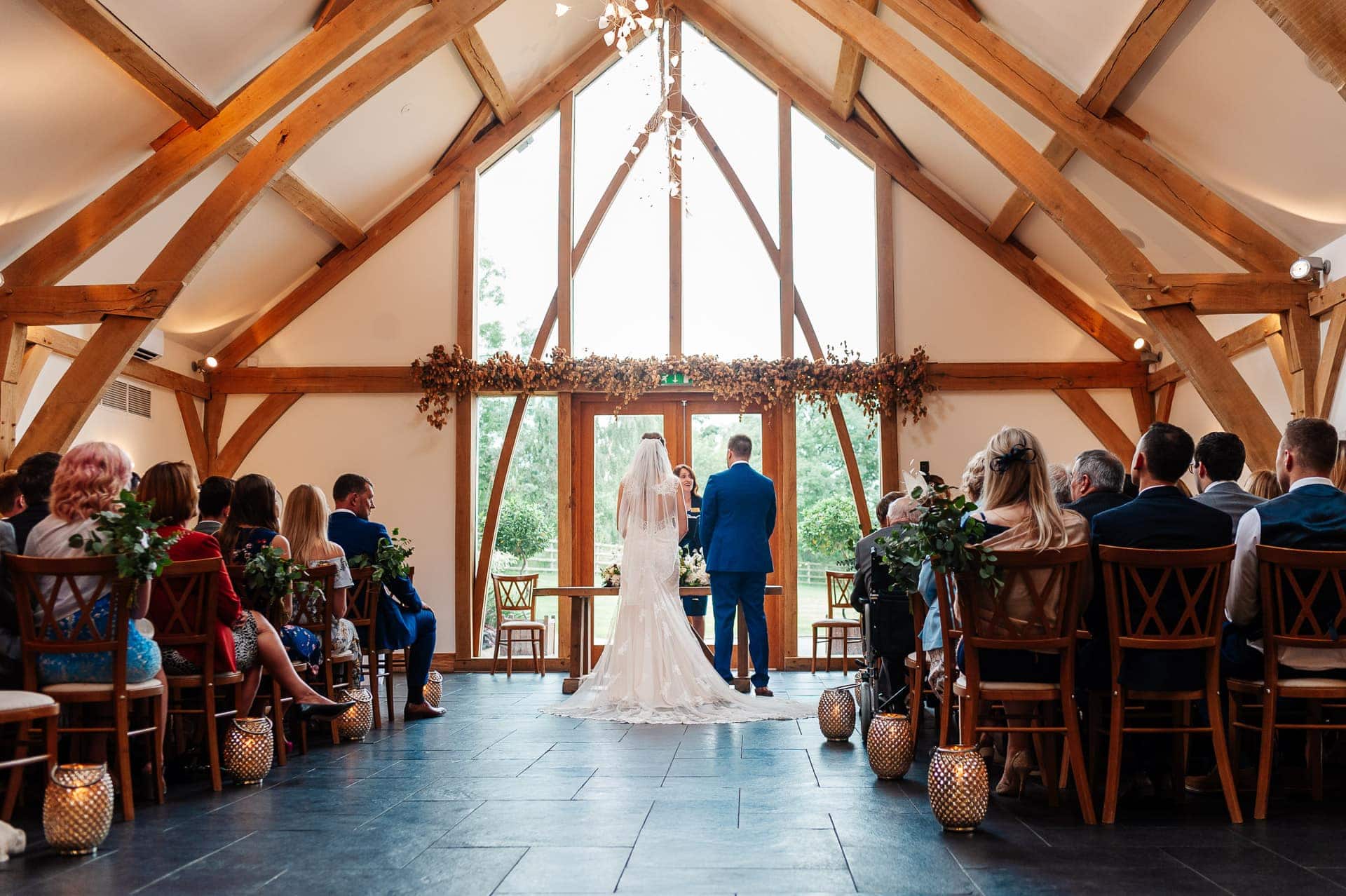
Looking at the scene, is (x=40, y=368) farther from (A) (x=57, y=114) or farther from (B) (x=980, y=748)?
(B) (x=980, y=748)

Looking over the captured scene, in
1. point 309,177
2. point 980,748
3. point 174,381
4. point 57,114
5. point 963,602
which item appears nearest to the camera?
point 963,602

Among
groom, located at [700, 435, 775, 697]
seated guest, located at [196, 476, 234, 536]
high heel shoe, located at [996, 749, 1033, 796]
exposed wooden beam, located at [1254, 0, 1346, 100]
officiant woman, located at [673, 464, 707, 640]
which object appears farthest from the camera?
officiant woman, located at [673, 464, 707, 640]

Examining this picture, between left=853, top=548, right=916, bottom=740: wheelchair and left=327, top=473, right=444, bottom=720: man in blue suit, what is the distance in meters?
Answer: 2.45

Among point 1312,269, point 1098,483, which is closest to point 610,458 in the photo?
point 1312,269

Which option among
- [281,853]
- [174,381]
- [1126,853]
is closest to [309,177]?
[174,381]

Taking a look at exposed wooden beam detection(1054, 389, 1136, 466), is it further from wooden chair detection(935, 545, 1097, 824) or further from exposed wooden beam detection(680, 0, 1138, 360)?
wooden chair detection(935, 545, 1097, 824)

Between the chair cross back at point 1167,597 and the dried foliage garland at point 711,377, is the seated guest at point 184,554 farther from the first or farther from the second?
the dried foliage garland at point 711,377

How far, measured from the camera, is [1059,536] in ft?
11.8

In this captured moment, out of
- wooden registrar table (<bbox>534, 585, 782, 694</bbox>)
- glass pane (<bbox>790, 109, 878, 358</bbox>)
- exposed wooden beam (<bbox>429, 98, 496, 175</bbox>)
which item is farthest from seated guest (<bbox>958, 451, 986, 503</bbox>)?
exposed wooden beam (<bbox>429, 98, 496, 175</bbox>)

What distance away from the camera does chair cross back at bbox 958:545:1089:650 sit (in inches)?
138

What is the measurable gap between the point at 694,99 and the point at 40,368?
5874 mm

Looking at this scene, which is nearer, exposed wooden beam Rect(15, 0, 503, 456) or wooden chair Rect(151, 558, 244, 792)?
wooden chair Rect(151, 558, 244, 792)

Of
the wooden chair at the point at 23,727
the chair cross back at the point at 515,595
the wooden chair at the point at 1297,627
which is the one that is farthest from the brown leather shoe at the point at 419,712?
the wooden chair at the point at 1297,627

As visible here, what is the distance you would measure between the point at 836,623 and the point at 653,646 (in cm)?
292
